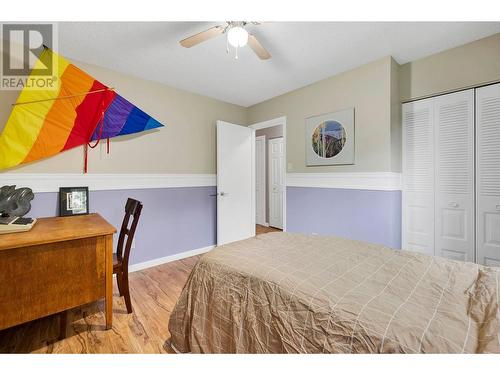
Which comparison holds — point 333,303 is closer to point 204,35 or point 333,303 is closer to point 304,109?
point 204,35

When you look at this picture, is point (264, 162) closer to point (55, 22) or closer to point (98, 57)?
point (98, 57)

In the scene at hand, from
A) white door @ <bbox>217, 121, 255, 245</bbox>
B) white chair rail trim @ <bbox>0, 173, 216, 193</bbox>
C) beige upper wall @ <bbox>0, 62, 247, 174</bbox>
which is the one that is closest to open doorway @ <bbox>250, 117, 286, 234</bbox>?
white door @ <bbox>217, 121, 255, 245</bbox>

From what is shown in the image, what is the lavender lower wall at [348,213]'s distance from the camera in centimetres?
249

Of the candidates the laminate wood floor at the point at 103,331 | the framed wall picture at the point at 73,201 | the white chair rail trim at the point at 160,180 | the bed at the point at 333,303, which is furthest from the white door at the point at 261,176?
the bed at the point at 333,303

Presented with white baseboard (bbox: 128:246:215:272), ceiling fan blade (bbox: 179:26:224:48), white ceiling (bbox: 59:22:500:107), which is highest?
white ceiling (bbox: 59:22:500:107)

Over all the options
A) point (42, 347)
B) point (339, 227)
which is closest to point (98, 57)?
point (42, 347)

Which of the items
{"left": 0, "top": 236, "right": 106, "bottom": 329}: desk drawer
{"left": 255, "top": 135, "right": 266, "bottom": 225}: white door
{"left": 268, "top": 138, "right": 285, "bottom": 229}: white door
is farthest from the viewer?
{"left": 255, "top": 135, "right": 266, "bottom": 225}: white door

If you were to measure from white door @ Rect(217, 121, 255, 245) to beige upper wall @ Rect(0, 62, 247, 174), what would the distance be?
0.59 ft

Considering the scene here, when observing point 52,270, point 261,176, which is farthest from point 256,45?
point 261,176

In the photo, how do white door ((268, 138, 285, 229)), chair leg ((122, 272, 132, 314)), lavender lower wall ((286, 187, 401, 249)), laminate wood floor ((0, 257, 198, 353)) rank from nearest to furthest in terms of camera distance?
laminate wood floor ((0, 257, 198, 353)), chair leg ((122, 272, 132, 314)), lavender lower wall ((286, 187, 401, 249)), white door ((268, 138, 285, 229))

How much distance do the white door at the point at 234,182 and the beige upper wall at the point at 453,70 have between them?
2160 millimetres

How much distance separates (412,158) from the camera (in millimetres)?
2543

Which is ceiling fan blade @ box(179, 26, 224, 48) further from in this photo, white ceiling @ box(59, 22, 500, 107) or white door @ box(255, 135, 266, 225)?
white door @ box(255, 135, 266, 225)

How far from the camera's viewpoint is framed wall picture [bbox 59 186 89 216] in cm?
228
